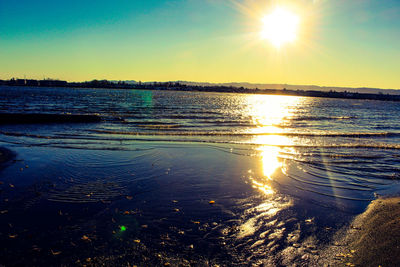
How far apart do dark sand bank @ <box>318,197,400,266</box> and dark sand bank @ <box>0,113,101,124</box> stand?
91.3 feet

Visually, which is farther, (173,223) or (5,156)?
(5,156)

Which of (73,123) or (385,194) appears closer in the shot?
(385,194)

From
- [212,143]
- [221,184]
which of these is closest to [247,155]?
[212,143]

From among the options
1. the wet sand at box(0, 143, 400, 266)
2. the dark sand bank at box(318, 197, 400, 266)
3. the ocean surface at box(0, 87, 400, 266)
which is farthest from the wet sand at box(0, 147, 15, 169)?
the dark sand bank at box(318, 197, 400, 266)

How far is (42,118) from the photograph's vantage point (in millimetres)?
27172

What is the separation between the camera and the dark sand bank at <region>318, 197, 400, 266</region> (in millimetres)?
5008

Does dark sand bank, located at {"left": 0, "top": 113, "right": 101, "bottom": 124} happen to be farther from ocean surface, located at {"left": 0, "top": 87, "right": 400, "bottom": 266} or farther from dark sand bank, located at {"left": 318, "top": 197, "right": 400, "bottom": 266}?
dark sand bank, located at {"left": 318, "top": 197, "right": 400, "bottom": 266}

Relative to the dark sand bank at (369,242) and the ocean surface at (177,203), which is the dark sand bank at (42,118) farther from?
the dark sand bank at (369,242)

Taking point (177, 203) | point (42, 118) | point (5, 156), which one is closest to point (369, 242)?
point (177, 203)

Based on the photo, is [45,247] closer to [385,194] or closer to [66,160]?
[66,160]

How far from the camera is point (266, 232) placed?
19.7 ft

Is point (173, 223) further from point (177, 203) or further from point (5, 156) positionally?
point (5, 156)

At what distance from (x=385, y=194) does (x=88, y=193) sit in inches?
395

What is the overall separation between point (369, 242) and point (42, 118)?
29723mm
